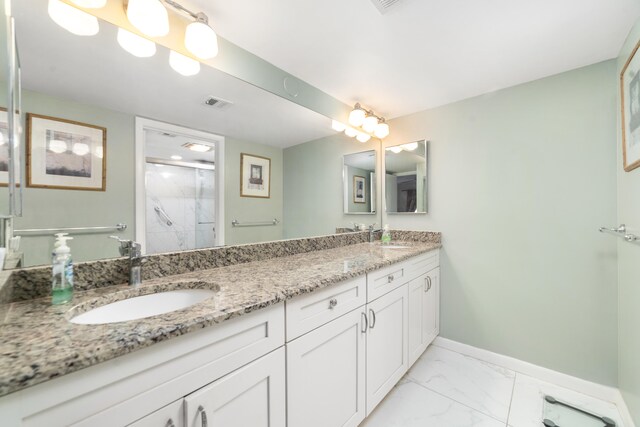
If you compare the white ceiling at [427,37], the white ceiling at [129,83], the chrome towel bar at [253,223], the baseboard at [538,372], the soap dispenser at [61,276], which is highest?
the white ceiling at [427,37]

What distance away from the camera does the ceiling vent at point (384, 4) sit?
114 cm

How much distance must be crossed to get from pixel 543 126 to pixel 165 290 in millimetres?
2439

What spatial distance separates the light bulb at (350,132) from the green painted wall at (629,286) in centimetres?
160

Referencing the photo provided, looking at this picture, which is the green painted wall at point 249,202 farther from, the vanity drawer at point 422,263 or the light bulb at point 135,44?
the vanity drawer at point 422,263

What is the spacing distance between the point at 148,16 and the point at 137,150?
574mm

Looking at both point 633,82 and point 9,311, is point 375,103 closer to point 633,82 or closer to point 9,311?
point 633,82

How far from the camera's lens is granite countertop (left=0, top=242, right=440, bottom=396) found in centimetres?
47

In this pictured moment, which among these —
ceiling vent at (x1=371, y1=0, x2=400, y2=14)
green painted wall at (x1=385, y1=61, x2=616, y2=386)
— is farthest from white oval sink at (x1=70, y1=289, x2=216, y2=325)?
Answer: green painted wall at (x1=385, y1=61, x2=616, y2=386)

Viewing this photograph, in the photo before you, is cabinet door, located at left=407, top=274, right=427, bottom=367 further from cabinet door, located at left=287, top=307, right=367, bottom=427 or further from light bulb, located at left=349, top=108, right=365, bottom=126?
light bulb, located at left=349, top=108, right=365, bottom=126

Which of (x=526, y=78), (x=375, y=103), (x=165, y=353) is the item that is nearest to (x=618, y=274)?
(x=526, y=78)

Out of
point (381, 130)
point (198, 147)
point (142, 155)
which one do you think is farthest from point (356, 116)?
point (142, 155)

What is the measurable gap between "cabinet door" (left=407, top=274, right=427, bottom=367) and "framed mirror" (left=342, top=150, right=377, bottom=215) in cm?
79

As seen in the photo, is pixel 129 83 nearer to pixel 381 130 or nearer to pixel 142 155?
pixel 142 155


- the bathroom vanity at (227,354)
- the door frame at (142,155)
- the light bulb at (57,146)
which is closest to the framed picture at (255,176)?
the door frame at (142,155)
